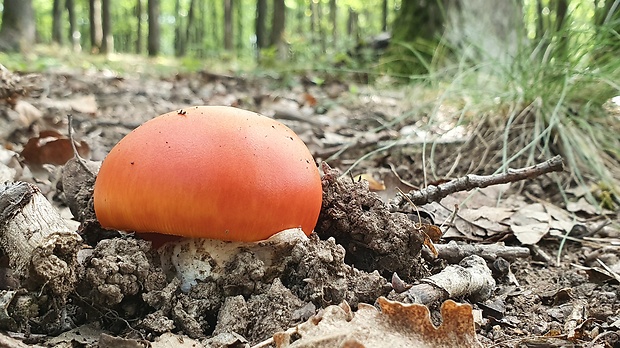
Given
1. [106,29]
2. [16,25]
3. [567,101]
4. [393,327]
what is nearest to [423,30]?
[567,101]

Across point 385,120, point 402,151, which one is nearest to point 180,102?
point 385,120

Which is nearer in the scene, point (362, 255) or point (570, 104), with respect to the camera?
point (362, 255)

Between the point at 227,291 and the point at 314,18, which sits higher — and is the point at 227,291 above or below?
above

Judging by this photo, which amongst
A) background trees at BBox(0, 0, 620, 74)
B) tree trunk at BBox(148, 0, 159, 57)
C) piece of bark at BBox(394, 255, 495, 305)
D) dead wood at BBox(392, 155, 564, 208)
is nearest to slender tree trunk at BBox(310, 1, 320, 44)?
background trees at BBox(0, 0, 620, 74)

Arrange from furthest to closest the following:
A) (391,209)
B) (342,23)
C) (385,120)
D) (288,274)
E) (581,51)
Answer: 1. (342,23)
2. (385,120)
3. (581,51)
4. (391,209)
5. (288,274)

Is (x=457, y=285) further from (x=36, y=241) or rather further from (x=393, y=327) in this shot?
(x=36, y=241)

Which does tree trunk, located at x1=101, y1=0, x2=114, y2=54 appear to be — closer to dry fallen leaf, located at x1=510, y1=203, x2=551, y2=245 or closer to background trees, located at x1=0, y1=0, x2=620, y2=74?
background trees, located at x1=0, y1=0, x2=620, y2=74

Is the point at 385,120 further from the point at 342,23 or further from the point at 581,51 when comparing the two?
the point at 342,23
